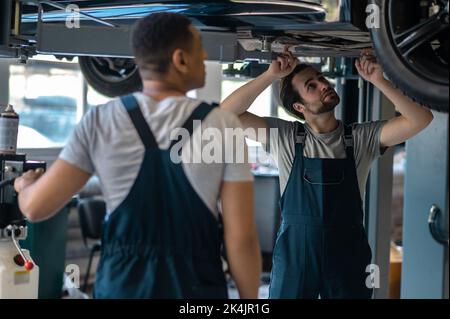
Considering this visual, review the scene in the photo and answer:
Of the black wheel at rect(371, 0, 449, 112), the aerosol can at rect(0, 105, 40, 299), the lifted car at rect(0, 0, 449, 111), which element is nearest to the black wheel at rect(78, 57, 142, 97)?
the lifted car at rect(0, 0, 449, 111)

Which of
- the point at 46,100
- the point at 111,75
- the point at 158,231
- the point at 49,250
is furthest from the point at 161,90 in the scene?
the point at 46,100

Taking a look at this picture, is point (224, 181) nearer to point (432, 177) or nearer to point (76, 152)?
point (76, 152)

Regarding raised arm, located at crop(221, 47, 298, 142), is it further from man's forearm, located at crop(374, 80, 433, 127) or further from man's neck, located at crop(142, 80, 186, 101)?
man's neck, located at crop(142, 80, 186, 101)

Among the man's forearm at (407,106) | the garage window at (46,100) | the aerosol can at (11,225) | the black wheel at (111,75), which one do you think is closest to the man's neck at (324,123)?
the man's forearm at (407,106)

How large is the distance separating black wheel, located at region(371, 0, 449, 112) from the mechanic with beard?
50 cm

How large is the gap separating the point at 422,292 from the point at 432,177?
48cm

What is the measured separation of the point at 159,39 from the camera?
182 cm

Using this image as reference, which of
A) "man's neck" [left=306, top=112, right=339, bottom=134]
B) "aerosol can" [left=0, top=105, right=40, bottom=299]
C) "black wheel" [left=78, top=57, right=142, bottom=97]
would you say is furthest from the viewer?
"black wheel" [left=78, top=57, right=142, bottom=97]

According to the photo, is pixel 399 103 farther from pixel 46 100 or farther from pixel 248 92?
pixel 46 100

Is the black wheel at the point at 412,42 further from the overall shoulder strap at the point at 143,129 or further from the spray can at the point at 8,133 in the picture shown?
the spray can at the point at 8,133

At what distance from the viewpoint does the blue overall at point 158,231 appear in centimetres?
185

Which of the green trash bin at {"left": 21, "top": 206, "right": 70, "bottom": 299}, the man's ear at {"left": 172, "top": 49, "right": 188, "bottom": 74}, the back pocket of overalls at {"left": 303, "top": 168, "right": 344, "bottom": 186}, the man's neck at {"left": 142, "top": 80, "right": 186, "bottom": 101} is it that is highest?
the man's ear at {"left": 172, "top": 49, "right": 188, "bottom": 74}

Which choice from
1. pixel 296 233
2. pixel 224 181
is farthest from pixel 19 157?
pixel 296 233

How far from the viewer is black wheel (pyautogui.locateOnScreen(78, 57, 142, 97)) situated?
4398mm
